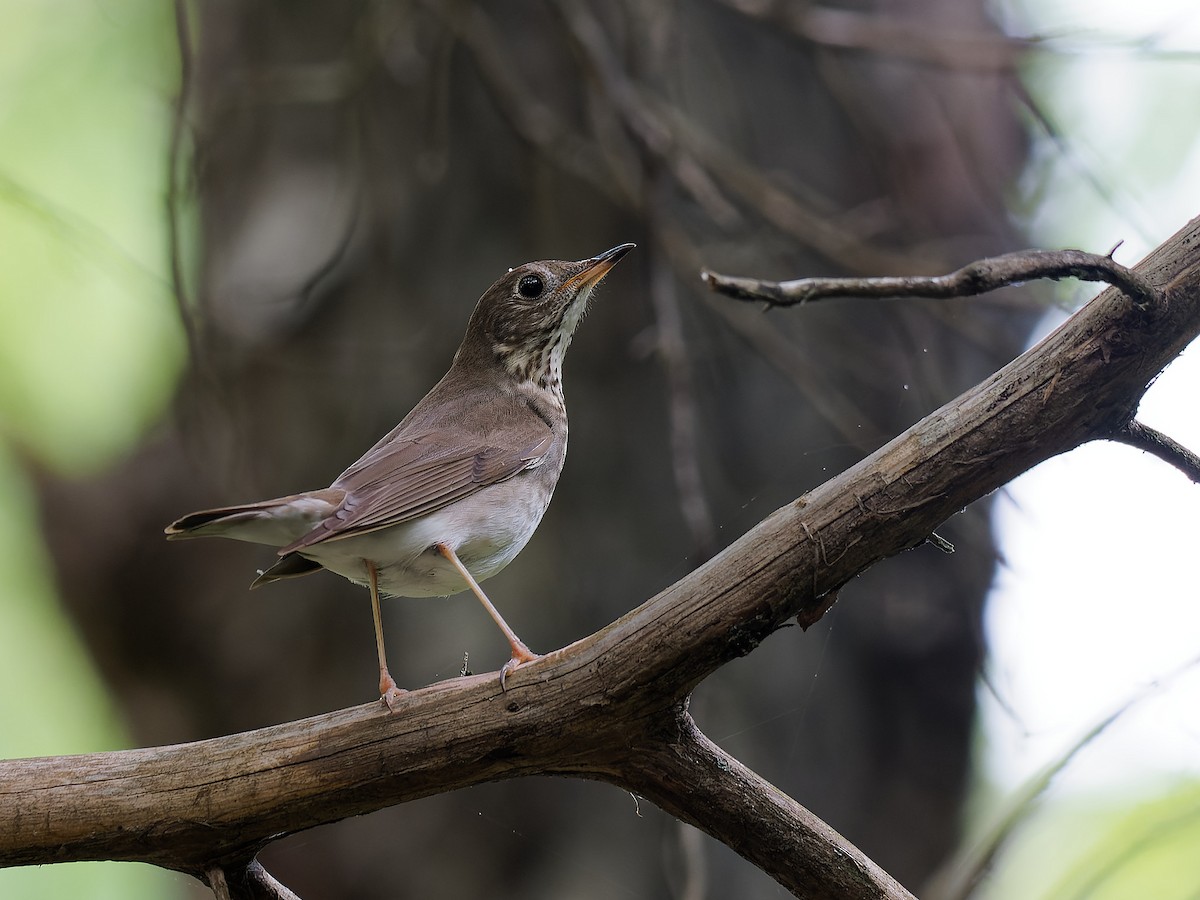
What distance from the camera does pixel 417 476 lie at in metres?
2.79

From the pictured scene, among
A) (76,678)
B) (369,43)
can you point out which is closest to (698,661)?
(369,43)

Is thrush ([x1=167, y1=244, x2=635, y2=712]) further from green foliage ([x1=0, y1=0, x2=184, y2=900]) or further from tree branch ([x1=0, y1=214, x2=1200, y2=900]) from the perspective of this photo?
green foliage ([x1=0, y1=0, x2=184, y2=900])

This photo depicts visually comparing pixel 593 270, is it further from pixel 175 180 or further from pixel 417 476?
pixel 175 180

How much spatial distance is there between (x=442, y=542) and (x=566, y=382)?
196 cm

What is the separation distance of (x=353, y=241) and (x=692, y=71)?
177cm

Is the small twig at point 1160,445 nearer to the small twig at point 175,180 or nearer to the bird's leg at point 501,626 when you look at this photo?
the bird's leg at point 501,626

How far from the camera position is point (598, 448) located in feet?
15.1

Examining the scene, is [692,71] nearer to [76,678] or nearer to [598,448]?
[598,448]

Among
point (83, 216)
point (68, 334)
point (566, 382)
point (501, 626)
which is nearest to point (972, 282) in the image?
point (501, 626)

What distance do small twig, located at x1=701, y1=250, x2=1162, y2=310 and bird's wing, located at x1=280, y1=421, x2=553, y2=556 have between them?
4.07 ft

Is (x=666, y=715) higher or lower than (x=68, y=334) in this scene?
lower

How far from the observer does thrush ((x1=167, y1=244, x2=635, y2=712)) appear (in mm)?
2508

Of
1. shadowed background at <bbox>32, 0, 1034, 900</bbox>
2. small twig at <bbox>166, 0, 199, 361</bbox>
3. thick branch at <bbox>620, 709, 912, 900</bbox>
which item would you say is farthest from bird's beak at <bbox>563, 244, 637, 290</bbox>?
thick branch at <bbox>620, 709, 912, 900</bbox>

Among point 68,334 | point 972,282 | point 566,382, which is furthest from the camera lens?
point 68,334
